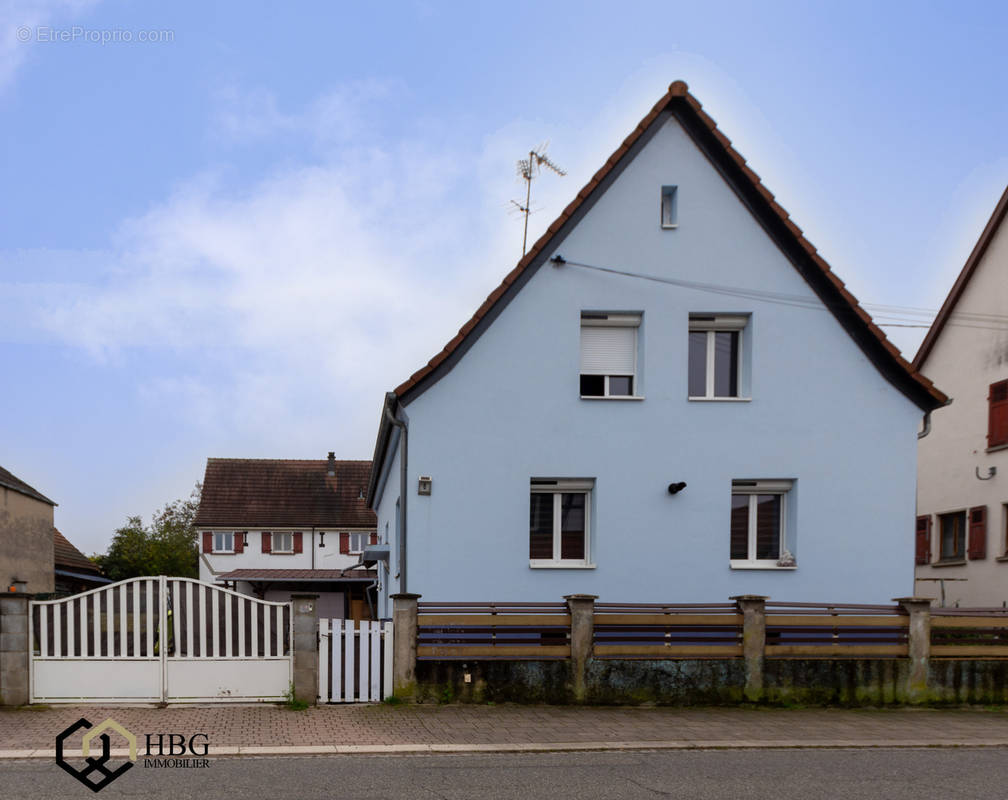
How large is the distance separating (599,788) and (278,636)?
5180 mm

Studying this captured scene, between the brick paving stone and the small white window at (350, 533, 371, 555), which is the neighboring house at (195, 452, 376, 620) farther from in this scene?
the brick paving stone

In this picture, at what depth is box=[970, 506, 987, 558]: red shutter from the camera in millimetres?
20969

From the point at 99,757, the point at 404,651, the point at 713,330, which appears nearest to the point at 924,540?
the point at 713,330

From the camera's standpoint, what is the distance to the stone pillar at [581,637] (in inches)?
454

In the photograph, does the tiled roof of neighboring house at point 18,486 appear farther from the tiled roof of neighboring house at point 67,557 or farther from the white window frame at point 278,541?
the white window frame at point 278,541

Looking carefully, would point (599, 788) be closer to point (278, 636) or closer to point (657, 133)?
point (278, 636)

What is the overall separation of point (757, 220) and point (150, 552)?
2507 inches

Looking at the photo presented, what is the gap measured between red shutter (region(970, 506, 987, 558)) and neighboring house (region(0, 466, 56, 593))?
98.3 feet

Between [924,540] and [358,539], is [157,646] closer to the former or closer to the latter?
[924,540]

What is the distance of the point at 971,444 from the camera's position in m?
22.0

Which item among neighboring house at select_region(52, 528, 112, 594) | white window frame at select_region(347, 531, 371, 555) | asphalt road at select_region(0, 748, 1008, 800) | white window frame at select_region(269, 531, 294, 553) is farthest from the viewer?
white window frame at select_region(347, 531, 371, 555)

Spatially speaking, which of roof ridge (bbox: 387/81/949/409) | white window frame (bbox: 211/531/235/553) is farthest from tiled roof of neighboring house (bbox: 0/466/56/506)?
roof ridge (bbox: 387/81/949/409)

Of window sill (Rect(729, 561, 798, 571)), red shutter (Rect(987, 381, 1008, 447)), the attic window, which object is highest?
the attic window

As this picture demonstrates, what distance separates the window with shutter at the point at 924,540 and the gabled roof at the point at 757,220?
1104 centimetres
